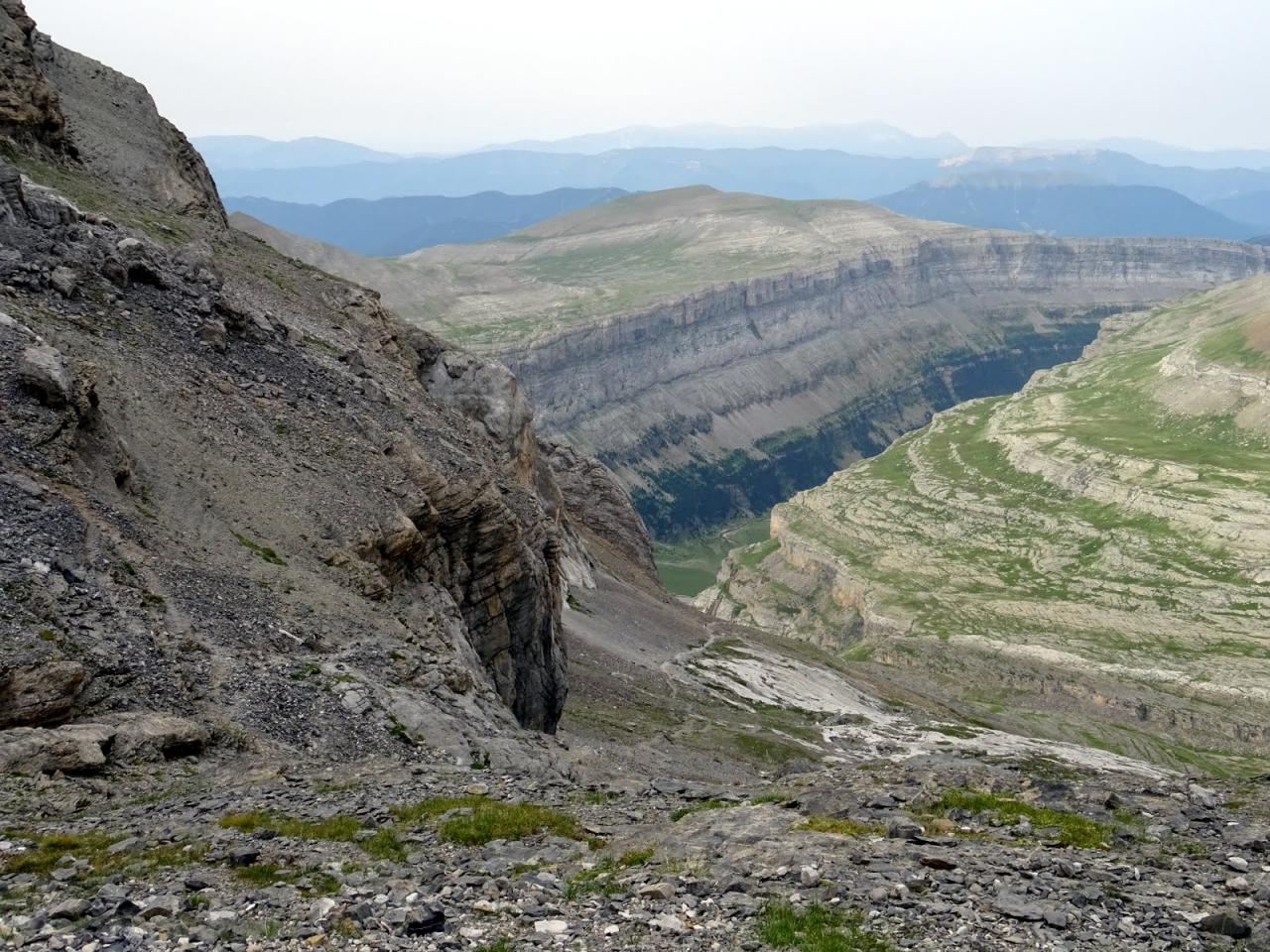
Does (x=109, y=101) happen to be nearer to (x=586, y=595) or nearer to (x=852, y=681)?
(x=586, y=595)

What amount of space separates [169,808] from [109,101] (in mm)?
53346

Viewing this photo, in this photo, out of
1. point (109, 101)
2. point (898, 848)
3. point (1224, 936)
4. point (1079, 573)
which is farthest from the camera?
point (1079, 573)

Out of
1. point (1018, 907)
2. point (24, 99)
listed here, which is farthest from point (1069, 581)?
point (1018, 907)

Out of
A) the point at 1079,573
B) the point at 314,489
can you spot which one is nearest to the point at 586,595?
the point at 314,489

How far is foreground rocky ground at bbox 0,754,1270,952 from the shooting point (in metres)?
14.8

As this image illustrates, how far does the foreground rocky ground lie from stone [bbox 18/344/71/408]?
41.7 ft

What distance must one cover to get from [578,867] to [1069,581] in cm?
14522

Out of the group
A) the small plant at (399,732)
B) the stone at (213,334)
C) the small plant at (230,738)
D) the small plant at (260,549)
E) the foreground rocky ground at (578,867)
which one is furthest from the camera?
the stone at (213,334)

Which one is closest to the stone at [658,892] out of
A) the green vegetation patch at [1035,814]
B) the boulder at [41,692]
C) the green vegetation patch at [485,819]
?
the green vegetation patch at [485,819]

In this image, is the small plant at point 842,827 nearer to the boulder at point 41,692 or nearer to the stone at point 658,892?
the stone at point 658,892

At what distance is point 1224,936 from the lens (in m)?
15.5

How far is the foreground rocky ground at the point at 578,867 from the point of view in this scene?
1483cm

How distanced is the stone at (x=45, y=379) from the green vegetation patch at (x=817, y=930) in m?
24.8

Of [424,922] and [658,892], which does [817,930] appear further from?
[424,922]
